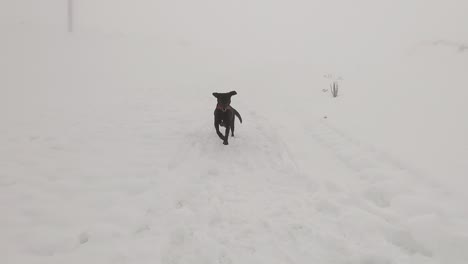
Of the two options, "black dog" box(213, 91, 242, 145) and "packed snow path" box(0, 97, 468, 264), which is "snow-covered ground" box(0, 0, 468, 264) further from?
"black dog" box(213, 91, 242, 145)

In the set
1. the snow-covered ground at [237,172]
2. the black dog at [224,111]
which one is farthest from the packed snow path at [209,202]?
the black dog at [224,111]

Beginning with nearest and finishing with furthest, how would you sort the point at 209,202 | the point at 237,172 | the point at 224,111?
the point at 209,202 < the point at 237,172 < the point at 224,111

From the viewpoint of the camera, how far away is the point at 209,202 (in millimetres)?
4141

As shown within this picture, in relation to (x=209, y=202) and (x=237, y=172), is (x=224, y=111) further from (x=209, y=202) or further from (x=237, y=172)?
(x=209, y=202)

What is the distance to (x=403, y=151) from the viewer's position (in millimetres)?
5527

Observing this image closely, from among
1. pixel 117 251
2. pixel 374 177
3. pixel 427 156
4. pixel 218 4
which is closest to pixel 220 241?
pixel 117 251

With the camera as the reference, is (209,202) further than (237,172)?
No

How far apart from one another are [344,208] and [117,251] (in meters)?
2.71

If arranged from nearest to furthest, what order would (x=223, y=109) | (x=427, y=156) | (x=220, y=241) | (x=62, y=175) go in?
1. (x=220, y=241)
2. (x=62, y=175)
3. (x=427, y=156)
4. (x=223, y=109)

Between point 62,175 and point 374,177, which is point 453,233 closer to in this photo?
point 374,177

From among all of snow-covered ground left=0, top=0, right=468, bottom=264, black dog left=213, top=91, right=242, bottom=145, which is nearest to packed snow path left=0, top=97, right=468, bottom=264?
snow-covered ground left=0, top=0, right=468, bottom=264

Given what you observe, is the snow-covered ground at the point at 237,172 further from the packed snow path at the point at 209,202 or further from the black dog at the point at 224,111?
the black dog at the point at 224,111

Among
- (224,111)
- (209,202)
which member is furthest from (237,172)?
(224,111)

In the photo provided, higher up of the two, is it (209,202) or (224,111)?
(224,111)
